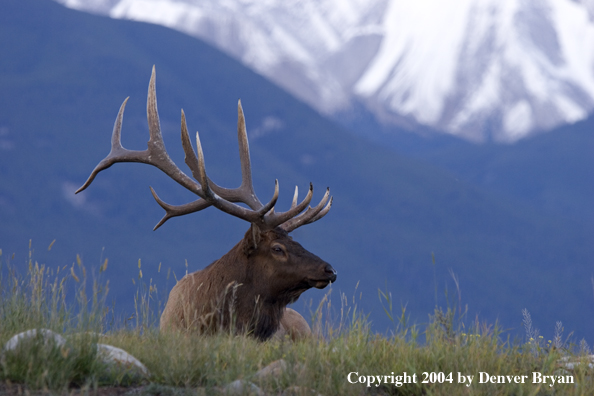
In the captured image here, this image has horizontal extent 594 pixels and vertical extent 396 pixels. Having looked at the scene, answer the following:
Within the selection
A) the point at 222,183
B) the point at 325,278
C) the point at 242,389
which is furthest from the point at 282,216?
the point at 222,183

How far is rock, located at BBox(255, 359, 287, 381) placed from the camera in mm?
3787

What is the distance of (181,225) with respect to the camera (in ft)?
384

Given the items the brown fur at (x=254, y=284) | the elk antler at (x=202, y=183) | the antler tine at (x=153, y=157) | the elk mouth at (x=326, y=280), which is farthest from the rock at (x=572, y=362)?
the antler tine at (x=153, y=157)

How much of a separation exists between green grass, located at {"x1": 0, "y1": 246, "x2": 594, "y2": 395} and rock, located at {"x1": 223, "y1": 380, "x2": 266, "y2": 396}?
0.16ft

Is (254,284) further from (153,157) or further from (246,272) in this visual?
(153,157)

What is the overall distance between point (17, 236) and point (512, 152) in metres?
99.3

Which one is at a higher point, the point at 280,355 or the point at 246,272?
the point at 246,272

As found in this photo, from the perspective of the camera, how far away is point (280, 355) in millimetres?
4270

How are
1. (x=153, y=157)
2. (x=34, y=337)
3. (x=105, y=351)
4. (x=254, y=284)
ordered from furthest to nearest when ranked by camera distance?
(x=153, y=157), (x=254, y=284), (x=105, y=351), (x=34, y=337)

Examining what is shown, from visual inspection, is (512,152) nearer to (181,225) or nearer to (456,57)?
(456,57)

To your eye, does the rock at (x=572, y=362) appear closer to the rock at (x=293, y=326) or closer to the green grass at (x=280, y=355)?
the green grass at (x=280, y=355)

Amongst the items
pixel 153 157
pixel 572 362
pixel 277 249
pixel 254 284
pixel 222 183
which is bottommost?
pixel 572 362

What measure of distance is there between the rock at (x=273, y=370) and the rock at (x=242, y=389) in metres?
0.15

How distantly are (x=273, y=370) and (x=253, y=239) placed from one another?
7.71 ft
